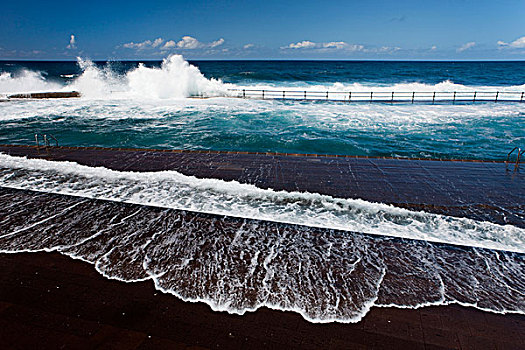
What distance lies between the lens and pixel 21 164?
26.3 feet

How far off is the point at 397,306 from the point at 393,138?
1053 cm

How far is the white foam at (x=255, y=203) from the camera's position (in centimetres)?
471

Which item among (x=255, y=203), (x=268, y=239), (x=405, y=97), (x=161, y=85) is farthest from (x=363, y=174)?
(x=161, y=85)

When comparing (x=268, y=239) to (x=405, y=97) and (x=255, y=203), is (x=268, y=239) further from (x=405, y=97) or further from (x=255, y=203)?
(x=405, y=97)

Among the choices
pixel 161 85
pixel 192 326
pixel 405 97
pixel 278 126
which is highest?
pixel 161 85

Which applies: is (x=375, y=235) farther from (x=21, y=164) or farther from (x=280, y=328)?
(x=21, y=164)

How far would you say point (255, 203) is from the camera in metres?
5.71

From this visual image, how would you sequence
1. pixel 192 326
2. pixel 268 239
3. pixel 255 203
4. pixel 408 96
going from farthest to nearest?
pixel 408 96
pixel 255 203
pixel 268 239
pixel 192 326

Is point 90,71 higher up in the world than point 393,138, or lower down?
higher up

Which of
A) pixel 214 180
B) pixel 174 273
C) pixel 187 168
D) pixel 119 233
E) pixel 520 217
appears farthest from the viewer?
pixel 187 168

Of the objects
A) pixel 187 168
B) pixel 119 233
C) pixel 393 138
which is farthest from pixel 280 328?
pixel 393 138

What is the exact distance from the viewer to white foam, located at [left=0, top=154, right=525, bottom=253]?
4.71 meters

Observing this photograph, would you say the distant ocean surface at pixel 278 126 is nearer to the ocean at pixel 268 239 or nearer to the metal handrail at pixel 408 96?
the metal handrail at pixel 408 96

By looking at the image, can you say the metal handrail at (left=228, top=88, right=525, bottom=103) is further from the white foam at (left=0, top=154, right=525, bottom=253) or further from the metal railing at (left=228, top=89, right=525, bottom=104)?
the white foam at (left=0, top=154, right=525, bottom=253)
